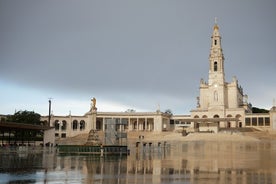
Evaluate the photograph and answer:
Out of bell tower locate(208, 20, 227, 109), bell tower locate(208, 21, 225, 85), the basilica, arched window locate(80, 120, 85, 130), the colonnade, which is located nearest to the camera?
the basilica

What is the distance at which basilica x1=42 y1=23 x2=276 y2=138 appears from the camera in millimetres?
96312

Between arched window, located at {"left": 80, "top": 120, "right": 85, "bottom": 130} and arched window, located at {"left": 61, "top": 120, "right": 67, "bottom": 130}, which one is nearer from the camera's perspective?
arched window, located at {"left": 80, "top": 120, "right": 85, "bottom": 130}

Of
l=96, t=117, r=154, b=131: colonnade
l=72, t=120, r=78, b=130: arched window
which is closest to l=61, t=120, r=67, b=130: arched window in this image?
l=72, t=120, r=78, b=130: arched window

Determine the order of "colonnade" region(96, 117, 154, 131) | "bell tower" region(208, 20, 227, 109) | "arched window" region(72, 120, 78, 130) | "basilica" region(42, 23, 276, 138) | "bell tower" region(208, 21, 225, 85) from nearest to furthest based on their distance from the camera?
"basilica" region(42, 23, 276, 138)
"bell tower" region(208, 20, 227, 109)
"arched window" region(72, 120, 78, 130)
"colonnade" region(96, 117, 154, 131)
"bell tower" region(208, 21, 225, 85)

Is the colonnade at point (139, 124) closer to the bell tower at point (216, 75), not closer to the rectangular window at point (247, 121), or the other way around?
the bell tower at point (216, 75)

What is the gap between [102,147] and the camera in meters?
30.7

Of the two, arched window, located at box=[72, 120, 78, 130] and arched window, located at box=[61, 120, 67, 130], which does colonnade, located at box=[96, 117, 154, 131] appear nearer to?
arched window, located at box=[72, 120, 78, 130]

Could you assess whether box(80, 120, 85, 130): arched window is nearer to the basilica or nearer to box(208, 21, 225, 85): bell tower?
the basilica

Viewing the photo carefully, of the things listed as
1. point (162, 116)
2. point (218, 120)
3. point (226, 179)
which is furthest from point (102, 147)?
point (162, 116)

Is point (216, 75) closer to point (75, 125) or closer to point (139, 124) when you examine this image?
point (139, 124)

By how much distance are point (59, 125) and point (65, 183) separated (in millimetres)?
93297

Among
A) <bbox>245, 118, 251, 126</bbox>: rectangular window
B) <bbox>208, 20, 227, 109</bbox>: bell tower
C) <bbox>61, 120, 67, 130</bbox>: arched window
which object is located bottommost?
<bbox>61, 120, 67, 130</bbox>: arched window

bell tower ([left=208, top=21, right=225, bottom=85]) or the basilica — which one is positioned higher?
bell tower ([left=208, top=21, right=225, bottom=85])

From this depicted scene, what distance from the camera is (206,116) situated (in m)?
101
